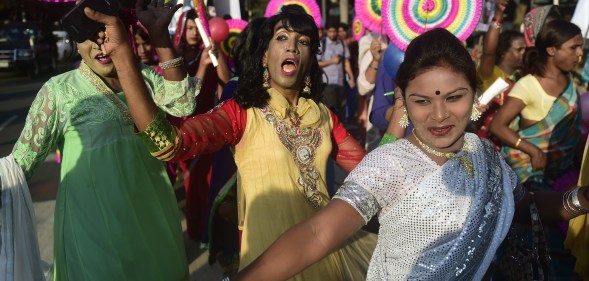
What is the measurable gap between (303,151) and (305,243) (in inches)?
36.1

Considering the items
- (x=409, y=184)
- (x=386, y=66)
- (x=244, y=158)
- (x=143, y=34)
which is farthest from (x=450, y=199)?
(x=143, y=34)

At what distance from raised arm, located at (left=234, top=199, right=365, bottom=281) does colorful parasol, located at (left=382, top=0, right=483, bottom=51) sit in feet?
6.79

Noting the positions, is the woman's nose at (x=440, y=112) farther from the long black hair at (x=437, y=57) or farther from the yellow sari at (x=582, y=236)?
the yellow sari at (x=582, y=236)

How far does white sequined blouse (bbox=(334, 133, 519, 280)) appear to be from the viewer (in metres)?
1.71

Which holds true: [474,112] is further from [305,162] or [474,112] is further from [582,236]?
[582,236]

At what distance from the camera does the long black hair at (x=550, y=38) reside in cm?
369

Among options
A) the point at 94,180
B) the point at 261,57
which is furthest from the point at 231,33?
the point at 94,180

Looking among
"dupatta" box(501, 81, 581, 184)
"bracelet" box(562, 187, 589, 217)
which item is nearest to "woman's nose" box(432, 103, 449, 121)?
"bracelet" box(562, 187, 589, 217)

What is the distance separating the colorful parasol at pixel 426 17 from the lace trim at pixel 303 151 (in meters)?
1.29

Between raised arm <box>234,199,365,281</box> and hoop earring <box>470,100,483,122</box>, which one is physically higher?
hoop earring <box>470,100,483,122</box>

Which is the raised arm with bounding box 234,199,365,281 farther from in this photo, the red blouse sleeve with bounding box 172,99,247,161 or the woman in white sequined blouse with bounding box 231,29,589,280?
the red blouse sleeve with bounding box 172,99,247,161

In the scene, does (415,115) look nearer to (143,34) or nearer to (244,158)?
(244,158)

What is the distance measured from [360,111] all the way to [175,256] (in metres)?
5.48

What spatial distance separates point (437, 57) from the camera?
5.82 feet
